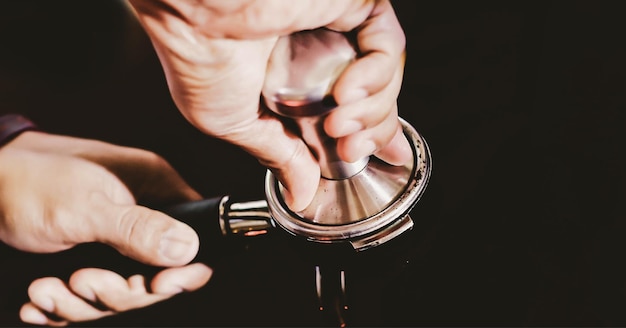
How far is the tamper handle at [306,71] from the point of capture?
38cm

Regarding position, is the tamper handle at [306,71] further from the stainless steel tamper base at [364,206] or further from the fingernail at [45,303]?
the fingernail at [45,303]

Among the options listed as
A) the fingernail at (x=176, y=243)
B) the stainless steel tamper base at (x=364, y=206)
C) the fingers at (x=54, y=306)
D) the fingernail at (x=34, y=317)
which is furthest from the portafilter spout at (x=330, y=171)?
the fingernail at (x=34, y=317)

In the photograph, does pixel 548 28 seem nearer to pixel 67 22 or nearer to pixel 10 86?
pixel 67 22

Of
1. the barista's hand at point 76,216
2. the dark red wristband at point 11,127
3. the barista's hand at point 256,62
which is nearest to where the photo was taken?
the barista's hand at point 256,62

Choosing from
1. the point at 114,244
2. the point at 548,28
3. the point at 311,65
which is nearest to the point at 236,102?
the point at 311,65

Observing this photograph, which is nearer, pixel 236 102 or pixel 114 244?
pixel 236 102

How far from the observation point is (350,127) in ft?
1.41

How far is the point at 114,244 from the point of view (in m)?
0.84

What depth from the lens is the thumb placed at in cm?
72

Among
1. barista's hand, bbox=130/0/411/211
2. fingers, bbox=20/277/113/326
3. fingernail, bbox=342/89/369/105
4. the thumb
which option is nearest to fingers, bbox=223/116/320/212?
barista's hand, bbox=130/0/411/211

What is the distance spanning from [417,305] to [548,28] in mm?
614

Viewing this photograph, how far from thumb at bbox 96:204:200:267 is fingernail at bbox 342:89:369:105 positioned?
1.18 feet

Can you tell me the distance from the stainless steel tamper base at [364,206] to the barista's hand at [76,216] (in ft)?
1.32

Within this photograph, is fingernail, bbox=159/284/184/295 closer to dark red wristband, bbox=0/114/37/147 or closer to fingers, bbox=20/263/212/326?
fingers, bbox=20/263/212/326
